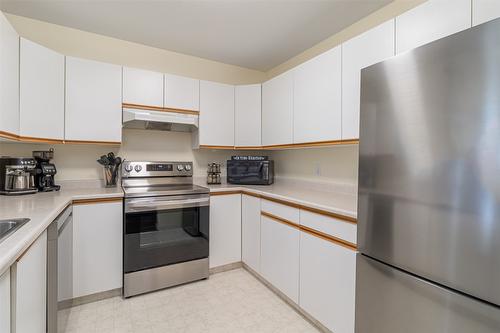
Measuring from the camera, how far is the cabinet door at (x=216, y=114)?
276cm

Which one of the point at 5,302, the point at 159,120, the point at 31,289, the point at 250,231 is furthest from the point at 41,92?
the point at 250,231

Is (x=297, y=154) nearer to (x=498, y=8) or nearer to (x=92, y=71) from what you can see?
(x=498, y=8)

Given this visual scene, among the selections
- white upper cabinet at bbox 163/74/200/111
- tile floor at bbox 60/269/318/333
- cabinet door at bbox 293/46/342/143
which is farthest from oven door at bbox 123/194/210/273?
cabinet door at bbox 293/46/342/143

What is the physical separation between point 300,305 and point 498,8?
201 cm

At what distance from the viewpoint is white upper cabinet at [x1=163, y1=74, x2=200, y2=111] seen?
8.37 ft

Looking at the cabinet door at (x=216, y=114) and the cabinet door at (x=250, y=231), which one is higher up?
the cabinet door at (x=216, y=114)

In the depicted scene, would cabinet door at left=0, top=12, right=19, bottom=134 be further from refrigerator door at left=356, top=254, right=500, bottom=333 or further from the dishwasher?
refrigerator door at left=356, top=254, right=500, bottom=333

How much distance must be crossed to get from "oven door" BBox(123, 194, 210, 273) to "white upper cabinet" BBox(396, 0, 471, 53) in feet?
6.36

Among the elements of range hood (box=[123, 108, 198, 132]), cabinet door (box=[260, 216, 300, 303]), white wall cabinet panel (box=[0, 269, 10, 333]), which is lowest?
cabinet door (box=[260, 216, 300, 303])

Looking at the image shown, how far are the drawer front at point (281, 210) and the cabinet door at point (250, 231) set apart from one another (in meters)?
0.14

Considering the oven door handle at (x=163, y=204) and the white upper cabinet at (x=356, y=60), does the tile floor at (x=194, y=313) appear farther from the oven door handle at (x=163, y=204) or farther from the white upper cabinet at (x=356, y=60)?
the white upper cabinet at (x=356, y=60)

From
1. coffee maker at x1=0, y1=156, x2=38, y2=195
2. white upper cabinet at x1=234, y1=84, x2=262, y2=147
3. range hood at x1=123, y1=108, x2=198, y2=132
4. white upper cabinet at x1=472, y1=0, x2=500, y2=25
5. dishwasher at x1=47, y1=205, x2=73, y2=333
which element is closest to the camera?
white upper cabinet at x1=472, y1=0, x2=500, y2=25

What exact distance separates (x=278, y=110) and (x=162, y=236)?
164 centimetres

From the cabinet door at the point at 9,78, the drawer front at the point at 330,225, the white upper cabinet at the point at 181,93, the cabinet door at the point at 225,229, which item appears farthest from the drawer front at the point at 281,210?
the cabinet door at the point at 9,78
